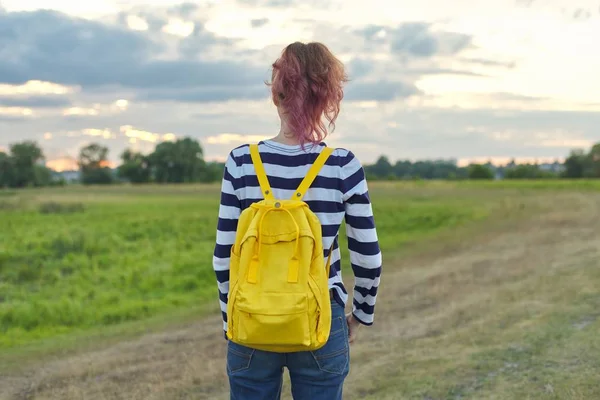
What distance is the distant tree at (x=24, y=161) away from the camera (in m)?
81.2

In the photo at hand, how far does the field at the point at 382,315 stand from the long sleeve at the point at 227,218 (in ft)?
11.5

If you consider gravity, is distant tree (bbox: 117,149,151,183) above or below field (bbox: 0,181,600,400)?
above

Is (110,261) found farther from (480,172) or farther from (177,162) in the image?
(480,172)

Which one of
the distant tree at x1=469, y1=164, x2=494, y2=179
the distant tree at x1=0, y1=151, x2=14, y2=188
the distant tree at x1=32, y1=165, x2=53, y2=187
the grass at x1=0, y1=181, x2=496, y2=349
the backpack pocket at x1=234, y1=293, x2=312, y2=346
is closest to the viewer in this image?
the backpack pocket at x1=234, y1=293, x2=312, y2=346

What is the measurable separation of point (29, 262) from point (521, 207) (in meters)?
23.0

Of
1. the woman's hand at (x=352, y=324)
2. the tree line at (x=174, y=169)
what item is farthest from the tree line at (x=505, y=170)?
the woman's hand at (x=352, y=324)

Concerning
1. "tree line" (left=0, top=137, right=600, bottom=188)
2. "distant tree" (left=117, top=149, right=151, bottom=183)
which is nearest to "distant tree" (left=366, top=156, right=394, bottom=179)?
"tree line" (left=0, top=137, right=600, bottom=188)

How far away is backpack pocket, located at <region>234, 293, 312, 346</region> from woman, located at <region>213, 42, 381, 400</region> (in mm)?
146

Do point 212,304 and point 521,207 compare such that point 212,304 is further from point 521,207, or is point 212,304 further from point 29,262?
point 521,207

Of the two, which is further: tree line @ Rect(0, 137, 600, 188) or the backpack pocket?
tree line @ Rect(0, 137, 600, 188)

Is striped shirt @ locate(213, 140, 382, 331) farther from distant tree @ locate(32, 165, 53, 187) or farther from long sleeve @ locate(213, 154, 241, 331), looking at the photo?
distant tree @ locate(32, 165, 53, 187)

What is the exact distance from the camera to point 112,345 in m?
10.1

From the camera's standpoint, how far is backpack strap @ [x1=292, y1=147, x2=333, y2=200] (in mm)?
2375

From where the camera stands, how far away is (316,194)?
2410mm
